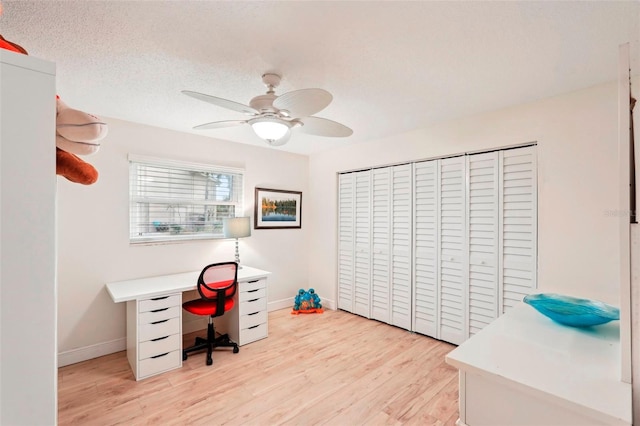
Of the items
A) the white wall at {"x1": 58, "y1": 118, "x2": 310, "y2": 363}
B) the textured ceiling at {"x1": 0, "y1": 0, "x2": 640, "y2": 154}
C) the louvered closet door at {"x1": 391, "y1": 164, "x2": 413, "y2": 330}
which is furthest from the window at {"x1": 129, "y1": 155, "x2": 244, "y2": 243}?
the louvered closet door at {"x1": 391, "y1": 164, "x2": 413, "y2": 330}

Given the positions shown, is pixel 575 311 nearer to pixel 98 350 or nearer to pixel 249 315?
pixel 249 315

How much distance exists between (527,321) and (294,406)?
162cm

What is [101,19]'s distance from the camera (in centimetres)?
150

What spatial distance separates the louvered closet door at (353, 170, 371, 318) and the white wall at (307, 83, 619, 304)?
1310 millimetres

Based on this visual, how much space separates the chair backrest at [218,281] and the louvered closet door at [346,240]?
1.76 meters

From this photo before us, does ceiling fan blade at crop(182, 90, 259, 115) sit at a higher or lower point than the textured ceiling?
lower

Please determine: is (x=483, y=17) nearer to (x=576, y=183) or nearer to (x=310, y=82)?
(x=310, y=82)

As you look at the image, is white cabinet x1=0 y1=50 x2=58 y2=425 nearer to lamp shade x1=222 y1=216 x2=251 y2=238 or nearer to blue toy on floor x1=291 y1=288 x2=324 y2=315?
lamp shade x1=222 y1=216 x2=251 y2=238

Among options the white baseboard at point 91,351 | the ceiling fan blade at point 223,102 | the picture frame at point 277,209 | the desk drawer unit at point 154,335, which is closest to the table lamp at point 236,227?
the picture frame at point 277,209

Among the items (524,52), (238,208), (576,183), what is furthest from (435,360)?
(238,208)

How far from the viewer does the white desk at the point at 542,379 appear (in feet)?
2.95

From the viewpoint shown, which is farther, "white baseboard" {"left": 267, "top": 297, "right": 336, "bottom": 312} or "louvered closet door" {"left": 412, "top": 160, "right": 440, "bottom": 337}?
"white baseboard" {"left": 267, "top": 297, "right": 336, "bottom": 312}

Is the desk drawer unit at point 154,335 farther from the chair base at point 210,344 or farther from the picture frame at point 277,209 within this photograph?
the picture frame at point 277,209

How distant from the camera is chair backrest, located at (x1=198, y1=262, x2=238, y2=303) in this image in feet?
9.02
